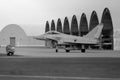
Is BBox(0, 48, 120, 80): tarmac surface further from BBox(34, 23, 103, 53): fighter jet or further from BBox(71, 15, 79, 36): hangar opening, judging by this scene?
BBox(71, 15, 79, 36): hangar opening

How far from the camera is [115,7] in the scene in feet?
185

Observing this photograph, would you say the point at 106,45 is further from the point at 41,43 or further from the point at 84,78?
the point at 84,78

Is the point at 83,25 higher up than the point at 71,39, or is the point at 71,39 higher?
the point at 83,25

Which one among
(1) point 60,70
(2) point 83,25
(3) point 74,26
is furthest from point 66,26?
(1) point 60,70

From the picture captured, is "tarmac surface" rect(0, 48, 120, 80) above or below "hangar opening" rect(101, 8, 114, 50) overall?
below

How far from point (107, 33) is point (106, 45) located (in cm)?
283

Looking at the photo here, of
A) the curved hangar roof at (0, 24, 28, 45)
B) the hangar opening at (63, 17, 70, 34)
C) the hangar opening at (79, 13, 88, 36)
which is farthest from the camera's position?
the curved hangar roof at (0, 24, 28, 45)

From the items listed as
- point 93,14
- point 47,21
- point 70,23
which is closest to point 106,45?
point 93,14

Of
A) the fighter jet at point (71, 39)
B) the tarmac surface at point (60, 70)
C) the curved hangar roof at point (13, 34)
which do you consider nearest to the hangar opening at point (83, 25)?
the fighter jet at point (71, 39)

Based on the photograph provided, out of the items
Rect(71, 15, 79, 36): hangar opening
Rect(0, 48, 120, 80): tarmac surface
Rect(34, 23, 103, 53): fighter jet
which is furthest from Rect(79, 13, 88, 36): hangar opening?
Rect(0, 48, 120, 80): tarmac surface

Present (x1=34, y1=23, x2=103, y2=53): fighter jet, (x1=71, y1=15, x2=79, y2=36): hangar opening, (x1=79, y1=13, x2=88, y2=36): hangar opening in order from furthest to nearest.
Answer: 1. (x1=71, y1=15, x2=79, y2=36): hangar opening
2. (x1=79, y1=13, x2=88, y2=36): hangar opening
3. (x1=34, y1=23, x2=103, y2=53): fighter jet

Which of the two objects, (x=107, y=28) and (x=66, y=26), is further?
(x=66, y=26)

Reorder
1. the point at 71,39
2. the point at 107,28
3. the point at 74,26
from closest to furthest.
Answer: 1. the point at 71,39
2. the point at 107,28
3. the point at 74,26

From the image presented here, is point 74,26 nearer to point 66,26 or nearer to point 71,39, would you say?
point 66,26
